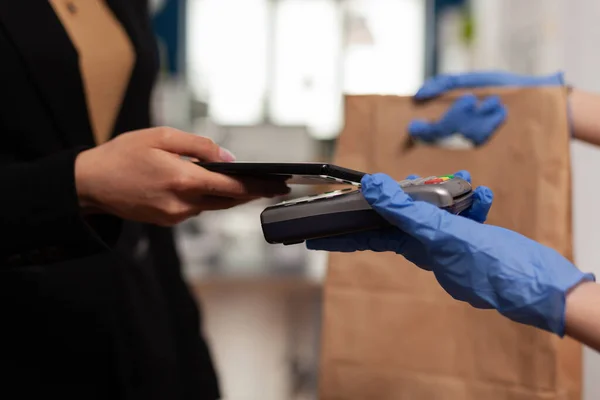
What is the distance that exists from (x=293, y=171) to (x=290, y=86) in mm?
3649

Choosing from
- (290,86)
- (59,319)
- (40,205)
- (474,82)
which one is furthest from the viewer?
(290,86)

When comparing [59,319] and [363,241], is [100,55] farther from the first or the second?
[363,241]

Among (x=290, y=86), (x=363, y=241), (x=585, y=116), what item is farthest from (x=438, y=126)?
(x=290, y=86)

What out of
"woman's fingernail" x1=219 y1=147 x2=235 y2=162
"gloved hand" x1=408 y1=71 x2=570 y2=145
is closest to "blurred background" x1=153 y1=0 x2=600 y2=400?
"gloved hand" x1=408 y1=71 x2=570 y2=145

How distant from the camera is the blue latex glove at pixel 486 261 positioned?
0.43 m

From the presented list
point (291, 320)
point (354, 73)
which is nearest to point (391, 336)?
point (291, 320)

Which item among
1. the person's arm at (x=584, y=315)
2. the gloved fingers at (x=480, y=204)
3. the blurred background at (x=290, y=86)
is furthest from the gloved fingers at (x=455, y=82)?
the person's arm at (x=584, y=315)

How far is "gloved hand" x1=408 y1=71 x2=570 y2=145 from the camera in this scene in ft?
2.23

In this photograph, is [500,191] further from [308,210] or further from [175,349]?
[175,349]

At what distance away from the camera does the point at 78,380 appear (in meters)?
0.67

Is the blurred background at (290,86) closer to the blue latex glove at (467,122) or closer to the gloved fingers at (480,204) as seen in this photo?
the blue latex glove at (467,122)

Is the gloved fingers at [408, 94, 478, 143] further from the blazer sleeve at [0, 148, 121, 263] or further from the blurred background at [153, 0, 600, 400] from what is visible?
the blazer sleeve at [0, 148, 121, 263]

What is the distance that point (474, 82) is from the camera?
30.4 inches

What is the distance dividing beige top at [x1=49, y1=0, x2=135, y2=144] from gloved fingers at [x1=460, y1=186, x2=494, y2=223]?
431 mm
